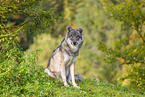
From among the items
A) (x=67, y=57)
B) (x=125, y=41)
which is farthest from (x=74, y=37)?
(x=125, y=41)

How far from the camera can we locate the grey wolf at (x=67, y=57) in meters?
7.89

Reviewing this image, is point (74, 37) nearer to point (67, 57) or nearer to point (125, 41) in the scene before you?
point (67, 57)

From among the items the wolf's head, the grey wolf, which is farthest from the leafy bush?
the wolf's head

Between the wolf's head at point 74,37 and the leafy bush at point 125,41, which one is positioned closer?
the wolf's head at point 74,37

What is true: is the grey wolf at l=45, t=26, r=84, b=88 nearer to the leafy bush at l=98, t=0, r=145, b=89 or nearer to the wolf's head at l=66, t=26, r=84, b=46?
the wolf's head at l=66, t=26, r=84, b=46

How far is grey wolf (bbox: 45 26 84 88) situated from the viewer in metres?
7.89

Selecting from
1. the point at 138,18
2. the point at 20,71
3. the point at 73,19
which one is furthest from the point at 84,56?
the point at 20,71

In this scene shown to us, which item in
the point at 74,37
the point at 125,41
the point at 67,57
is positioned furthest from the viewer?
the point at 125,41

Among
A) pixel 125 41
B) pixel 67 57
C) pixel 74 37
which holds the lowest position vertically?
pixel 125 41

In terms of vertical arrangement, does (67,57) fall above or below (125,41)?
above

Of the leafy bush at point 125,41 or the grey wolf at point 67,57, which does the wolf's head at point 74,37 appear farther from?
the leafy bush at point 125,41

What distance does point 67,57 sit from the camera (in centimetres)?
797

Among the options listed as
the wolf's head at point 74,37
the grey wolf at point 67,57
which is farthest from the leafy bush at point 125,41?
the wolf's head at point 74,37

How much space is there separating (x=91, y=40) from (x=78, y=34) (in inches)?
972
